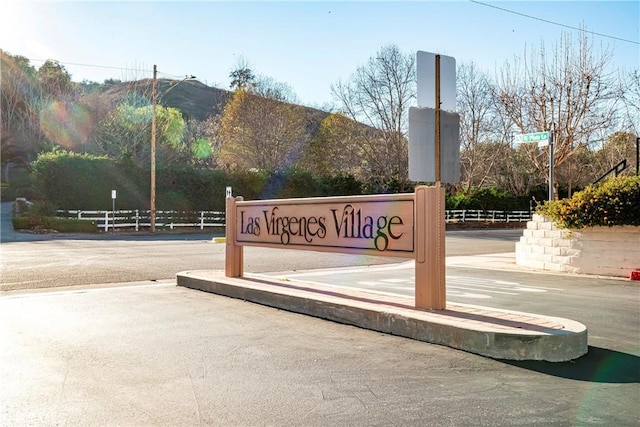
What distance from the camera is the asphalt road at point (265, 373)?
3789 millimetres

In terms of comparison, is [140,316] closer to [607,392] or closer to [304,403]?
[304,403]

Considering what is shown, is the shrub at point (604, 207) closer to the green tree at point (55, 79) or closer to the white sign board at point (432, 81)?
the white sign board at point (432, 81)

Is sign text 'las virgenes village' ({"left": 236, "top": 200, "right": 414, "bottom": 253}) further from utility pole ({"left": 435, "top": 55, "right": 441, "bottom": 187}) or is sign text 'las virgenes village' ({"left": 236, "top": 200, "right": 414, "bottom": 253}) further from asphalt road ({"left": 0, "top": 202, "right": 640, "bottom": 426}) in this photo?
asphalt road ({"left": 0, "top": 202, "right": 640, "bottom": 426})

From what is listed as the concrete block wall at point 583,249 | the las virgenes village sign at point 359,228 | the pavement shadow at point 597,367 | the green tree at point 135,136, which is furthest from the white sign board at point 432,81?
the green tree at point 135,136

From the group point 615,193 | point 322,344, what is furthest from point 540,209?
point 322,344

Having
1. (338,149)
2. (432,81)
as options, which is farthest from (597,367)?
(338,149)

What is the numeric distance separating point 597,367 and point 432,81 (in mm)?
3678

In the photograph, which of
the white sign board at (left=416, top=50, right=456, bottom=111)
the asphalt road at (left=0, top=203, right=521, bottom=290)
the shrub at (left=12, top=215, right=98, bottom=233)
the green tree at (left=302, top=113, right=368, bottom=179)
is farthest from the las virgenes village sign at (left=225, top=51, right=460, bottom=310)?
the green tree at (left=302, top=113, right=368, bottom=179)

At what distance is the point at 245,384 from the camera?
4.41 m

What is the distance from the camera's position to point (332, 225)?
778cm

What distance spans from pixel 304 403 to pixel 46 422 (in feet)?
5.59

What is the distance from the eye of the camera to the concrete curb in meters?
5.18

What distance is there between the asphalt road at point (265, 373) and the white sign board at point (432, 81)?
287 centimetres

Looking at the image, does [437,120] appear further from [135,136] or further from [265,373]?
[135,136]
